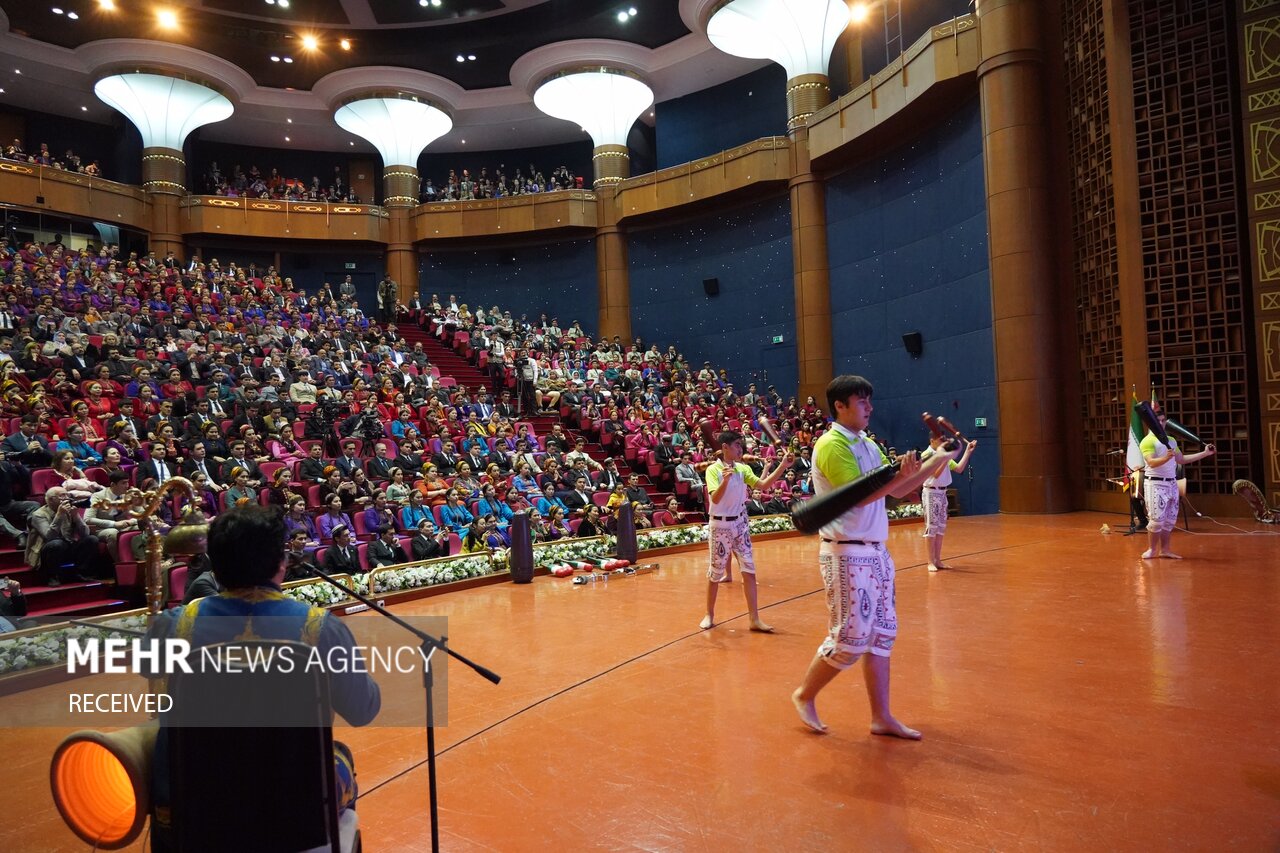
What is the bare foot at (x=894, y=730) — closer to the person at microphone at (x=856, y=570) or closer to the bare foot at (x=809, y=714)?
the person at microphone at (x=856, y=570)

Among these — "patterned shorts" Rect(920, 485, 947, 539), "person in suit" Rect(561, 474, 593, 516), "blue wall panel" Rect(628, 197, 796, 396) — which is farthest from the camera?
"blue wall panel" Rect(628, 197, 796, 396)

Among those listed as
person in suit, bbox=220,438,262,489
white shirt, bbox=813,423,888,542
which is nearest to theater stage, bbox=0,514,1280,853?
white shirt, bbox=813,423,888,542

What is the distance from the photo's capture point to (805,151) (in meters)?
17.2

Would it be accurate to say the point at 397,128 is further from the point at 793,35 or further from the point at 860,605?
the point at 860,605

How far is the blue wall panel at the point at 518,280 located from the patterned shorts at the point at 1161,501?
16.3 m

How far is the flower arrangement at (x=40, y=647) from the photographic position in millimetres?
4816

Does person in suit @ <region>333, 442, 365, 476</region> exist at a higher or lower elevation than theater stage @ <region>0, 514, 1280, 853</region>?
higher

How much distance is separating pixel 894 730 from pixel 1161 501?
5381 mm

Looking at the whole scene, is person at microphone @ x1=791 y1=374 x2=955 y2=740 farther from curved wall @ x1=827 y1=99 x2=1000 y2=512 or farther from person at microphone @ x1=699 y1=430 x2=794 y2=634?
curved wall @ x1=827 y1=99 x2=1000 y2=512

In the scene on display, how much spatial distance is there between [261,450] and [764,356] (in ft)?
41.2

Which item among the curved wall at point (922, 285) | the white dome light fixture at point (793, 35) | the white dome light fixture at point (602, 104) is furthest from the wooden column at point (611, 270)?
the curved wall at point (922, 285)

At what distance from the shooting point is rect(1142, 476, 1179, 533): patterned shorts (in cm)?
711

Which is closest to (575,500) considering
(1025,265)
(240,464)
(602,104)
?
(240,464)

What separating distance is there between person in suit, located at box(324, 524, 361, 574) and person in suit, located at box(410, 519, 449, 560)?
0.72 meters
